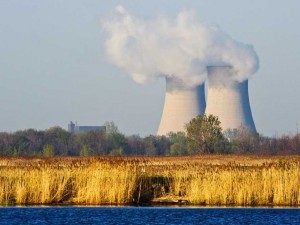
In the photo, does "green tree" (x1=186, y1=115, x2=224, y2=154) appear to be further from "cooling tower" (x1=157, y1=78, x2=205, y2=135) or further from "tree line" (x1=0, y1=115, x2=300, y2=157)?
"cooling tower" (x1=157, y1=78, x2=205, y2=135)

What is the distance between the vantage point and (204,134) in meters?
41.2

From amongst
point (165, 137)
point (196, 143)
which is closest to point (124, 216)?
point (196, 143)

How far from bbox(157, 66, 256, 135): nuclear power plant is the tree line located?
115 centimetres

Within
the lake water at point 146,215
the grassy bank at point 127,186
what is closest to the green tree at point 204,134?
the grassy bank at point 127,186

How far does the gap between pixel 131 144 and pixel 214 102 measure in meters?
12.6

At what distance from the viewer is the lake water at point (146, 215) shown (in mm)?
17547

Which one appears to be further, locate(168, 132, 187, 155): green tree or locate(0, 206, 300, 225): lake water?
locate(168, 132, 187, 155): green tree

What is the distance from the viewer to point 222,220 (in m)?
17.8

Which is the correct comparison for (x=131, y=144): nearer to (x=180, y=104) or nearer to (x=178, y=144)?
(x=178, y=144)

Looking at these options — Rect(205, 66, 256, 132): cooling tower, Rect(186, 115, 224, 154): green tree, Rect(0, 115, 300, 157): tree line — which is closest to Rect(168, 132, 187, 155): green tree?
Rect(0, 115, 300, 157): tree line

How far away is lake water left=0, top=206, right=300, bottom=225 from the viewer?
1755 centimetres

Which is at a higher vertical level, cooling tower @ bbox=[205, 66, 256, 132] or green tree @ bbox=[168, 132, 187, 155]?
cooling tower @ bbox=[205, 66, 256, 132]

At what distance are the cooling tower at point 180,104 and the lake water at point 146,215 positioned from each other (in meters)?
30.4

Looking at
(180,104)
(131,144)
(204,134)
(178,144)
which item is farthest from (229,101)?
(131,144)
